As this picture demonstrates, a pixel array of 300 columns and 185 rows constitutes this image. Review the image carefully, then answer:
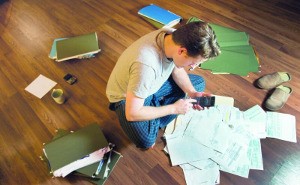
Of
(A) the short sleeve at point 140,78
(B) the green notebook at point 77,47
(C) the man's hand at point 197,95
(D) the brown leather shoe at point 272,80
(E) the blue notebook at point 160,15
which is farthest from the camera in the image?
(E) the blue notebook at point 160,15

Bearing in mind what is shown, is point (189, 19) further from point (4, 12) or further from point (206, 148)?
point (4, 12)

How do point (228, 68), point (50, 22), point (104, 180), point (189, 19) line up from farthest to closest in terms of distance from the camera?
point (50, 22) < point (189, 19) < point (228, 68) < point (104, 180)

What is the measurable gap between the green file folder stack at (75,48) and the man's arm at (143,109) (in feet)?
3.23

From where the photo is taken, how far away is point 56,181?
1.39 m

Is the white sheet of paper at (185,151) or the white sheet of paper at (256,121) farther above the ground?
the white sheet of paper at (256,121)

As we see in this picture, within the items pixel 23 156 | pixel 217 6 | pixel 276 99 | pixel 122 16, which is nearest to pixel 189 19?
pixel 217 6

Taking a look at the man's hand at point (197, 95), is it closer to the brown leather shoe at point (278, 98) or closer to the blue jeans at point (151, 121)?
the blue jeans at point (151, 121)

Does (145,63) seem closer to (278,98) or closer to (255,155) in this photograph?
(255,155)

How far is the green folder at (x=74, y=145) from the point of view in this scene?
137cm

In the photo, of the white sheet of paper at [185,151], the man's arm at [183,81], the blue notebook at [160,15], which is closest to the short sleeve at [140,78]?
the man's arm at [183,81]

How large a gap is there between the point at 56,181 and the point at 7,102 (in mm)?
771

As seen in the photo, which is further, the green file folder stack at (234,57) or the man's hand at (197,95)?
the green file folder stack at (234,57)

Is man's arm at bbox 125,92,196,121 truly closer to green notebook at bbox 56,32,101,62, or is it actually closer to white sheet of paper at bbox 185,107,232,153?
white sheet of paper at bbox 185,107,232,153

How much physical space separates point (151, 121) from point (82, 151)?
1.44 feet
